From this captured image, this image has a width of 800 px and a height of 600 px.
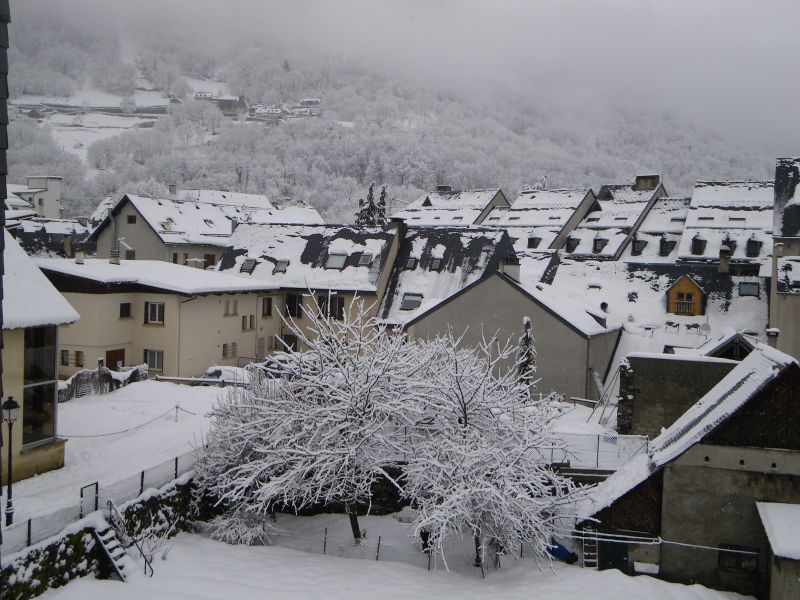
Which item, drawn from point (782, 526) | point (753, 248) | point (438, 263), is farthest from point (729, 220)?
point (782, 526)

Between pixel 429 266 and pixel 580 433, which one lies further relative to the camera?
pixel 429 266

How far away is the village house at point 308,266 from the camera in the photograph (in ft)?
148

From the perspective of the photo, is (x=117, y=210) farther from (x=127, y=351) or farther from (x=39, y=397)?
(x=39, y=397)

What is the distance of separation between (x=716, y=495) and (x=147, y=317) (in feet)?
94.3

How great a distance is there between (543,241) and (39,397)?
53.1 meters


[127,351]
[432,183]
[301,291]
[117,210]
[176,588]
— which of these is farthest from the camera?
[432,183]

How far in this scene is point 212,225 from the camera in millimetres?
74750

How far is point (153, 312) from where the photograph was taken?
1501 inches

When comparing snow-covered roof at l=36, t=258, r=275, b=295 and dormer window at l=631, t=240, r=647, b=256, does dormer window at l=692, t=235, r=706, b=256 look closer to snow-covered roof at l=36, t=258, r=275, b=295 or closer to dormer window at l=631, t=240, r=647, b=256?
dormer window at l=631, t=240, r=647, b=256

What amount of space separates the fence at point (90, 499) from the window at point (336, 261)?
25485 millimetres

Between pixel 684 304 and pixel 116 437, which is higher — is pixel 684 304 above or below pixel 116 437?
above

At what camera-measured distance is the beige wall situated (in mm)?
34531

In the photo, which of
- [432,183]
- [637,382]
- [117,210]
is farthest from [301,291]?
[432,183]

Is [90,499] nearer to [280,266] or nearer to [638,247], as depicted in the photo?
[280,266]
